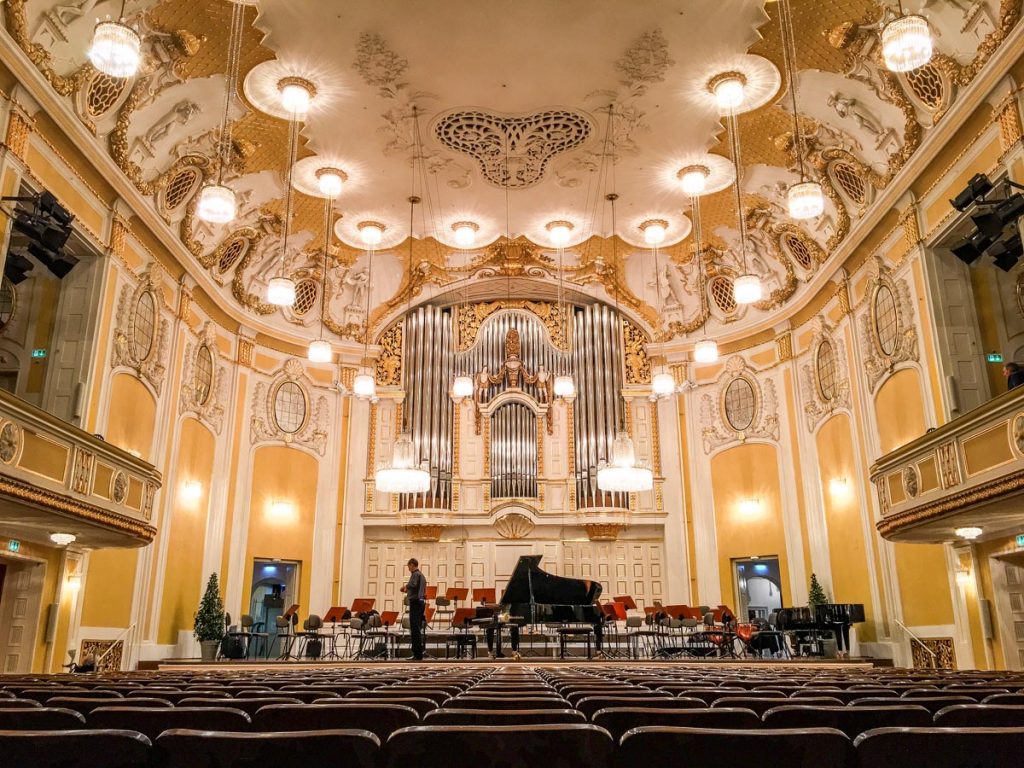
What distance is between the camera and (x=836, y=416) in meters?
15.2

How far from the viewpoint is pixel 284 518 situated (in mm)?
17406

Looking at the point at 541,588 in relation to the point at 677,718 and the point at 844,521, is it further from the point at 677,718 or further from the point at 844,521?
the point at 677,718

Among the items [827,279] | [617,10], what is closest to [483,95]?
[617,10]

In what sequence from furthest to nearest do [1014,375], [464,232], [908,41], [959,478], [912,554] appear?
1. [464,232]
2. [912,554]
3. [1014,375]
4. [959,478]
5. [908,41]

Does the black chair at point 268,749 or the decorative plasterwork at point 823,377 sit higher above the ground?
the decorative plasterwork at point 823,377

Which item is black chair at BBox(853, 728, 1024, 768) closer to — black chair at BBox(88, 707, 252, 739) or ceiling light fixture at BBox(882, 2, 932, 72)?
black chair at BBox(88, 707, 252, 739)

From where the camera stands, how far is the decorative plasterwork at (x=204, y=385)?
15.1 meters

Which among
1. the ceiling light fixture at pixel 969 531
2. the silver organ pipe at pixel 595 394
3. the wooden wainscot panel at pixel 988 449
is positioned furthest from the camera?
the silver organ pipe at pixel 595 394

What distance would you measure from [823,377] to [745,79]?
6.55 metres

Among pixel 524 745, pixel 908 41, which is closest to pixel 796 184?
pixel 908 41

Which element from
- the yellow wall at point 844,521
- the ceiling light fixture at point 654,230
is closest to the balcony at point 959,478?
the yellow wall at point 844,521

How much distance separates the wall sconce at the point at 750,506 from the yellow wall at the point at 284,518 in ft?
31.6

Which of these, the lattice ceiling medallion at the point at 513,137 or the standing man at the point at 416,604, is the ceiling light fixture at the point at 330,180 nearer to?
the lattice ceiling medallion at the point at 513,137

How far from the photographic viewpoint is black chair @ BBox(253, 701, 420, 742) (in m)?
2.22
